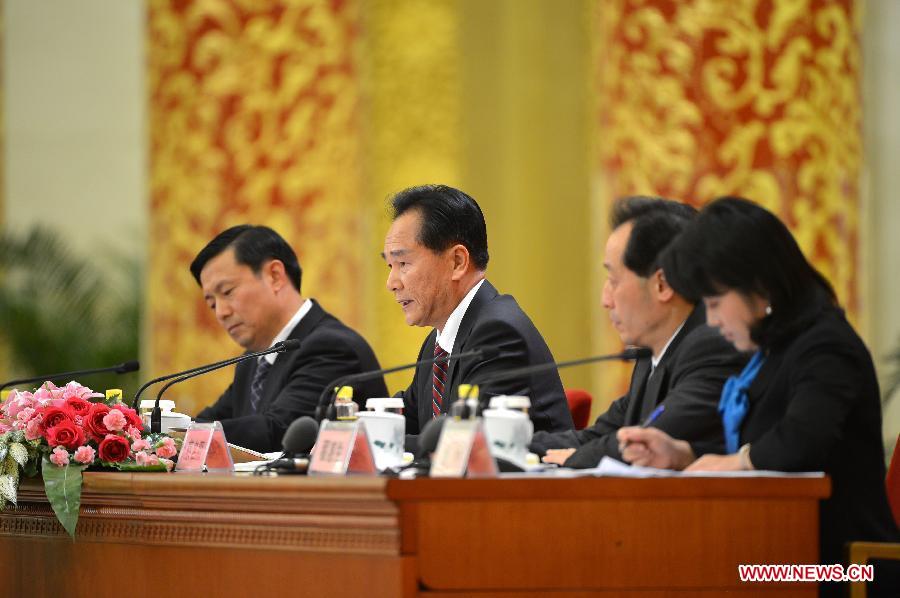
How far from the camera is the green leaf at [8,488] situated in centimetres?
319

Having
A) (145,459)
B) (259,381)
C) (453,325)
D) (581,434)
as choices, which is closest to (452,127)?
(259,381)

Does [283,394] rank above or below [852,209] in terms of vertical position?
below

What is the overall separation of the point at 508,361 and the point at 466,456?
4.16ft

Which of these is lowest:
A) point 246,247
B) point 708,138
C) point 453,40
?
point 246,247

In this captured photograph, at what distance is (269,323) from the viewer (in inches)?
185

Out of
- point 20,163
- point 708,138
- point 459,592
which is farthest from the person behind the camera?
point 20,163

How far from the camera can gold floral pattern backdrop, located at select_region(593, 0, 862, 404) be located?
16.7ft

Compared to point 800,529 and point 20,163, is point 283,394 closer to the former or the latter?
point 800,529

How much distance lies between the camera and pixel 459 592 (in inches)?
90.7

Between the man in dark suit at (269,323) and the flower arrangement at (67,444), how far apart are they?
1.18 m

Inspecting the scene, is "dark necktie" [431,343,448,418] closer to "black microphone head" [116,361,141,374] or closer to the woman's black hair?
"black microphone head" [116,361,141,374]

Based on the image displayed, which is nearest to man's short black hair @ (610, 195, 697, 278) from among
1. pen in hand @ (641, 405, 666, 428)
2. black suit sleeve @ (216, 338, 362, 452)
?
pen in hand @ (641, 405, 666, 428)

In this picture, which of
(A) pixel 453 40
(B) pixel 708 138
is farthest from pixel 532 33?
(B) pixel 708 138

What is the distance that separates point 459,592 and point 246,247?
258cm
